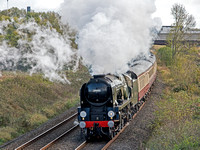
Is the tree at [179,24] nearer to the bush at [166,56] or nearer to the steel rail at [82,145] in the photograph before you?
the bush at [166,56]

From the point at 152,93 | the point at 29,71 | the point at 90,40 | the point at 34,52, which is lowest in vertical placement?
the point at 152,93

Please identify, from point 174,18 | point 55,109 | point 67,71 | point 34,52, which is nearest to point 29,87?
point 55,109

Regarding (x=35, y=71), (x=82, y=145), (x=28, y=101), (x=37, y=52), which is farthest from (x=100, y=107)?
(x=37, y=52)

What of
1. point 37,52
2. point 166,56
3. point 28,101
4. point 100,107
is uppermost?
point 37,52

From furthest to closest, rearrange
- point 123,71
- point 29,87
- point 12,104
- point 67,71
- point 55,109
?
1. point 67,71
2. point 29,87
3. point 55,109
4. point 12,104
5. point 123,71

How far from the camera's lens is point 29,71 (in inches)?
987

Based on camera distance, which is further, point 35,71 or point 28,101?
point 35,71

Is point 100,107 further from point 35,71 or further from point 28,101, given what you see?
point 35,71

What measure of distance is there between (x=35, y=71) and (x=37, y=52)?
1.66m

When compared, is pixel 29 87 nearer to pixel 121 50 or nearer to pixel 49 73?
pixel 49 73

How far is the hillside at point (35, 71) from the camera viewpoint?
1703cm

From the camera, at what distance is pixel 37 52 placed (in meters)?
25.5

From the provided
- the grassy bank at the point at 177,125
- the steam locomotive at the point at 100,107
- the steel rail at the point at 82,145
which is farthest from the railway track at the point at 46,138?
the grassy bank at the point at 177,125

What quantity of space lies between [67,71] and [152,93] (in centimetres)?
928
